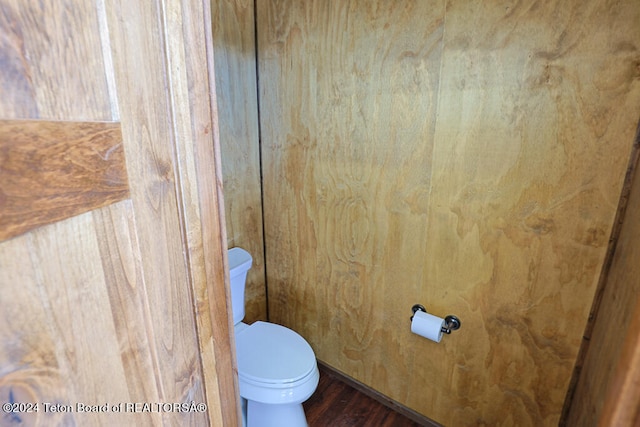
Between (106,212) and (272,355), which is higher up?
(106,212)

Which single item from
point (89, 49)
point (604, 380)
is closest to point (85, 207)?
point (89, 49)

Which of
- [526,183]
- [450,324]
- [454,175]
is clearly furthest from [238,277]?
[526,183]

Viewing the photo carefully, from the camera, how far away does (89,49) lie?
406mm

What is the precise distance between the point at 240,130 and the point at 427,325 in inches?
57.2

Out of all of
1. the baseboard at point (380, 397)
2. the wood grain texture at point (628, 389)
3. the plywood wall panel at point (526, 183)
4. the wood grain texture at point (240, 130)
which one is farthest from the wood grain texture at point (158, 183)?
the baseboard at point (380, 397)

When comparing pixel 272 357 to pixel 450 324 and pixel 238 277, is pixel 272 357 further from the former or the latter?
pixel 450 324

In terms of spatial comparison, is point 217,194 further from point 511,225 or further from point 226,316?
point 511,225

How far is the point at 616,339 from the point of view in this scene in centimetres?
76

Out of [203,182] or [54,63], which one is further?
[203,182]

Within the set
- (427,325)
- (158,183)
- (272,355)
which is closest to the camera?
(158,183)

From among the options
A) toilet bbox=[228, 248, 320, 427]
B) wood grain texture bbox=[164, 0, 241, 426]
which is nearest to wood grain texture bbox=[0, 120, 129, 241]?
wood grain texture bbox=[164, 0, 241, 426]

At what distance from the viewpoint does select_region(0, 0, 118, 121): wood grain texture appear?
0.33m

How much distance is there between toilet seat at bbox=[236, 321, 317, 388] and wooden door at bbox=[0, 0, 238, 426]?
79cm

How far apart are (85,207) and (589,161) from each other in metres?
1.40
